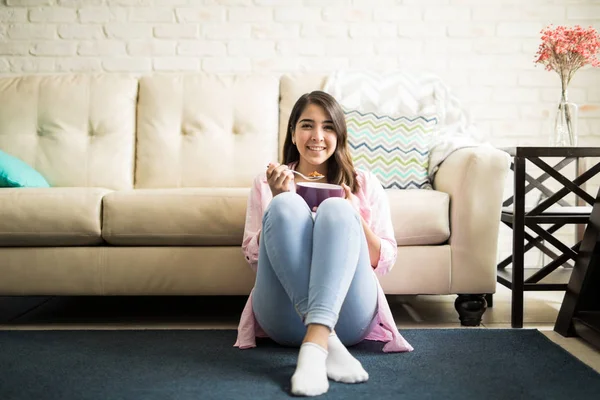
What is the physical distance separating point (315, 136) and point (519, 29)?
66.1 inches

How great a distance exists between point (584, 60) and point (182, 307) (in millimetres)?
1830

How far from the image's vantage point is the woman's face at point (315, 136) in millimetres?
1706

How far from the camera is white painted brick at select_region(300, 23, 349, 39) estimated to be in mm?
2863

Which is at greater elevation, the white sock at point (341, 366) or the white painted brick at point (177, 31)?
the white painted brick at point (177, 31)

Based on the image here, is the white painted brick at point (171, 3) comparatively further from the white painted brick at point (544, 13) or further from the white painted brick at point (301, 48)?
the white painted brick at point (544, 13)

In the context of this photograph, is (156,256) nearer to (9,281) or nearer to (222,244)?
(222,244)

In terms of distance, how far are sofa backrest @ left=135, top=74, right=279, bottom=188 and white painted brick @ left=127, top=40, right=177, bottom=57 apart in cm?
29

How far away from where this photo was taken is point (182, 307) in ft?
7.69

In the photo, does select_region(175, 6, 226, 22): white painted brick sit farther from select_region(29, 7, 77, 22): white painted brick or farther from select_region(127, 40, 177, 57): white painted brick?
select_region(29, 7, 77, 22): white painted brick

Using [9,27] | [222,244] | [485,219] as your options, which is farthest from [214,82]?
[485,219]

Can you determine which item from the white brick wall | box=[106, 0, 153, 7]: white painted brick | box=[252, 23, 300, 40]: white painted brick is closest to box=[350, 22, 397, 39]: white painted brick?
the white brick wall

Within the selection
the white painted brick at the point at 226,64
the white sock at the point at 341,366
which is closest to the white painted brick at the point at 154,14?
the white painted brick at the point at 226,64

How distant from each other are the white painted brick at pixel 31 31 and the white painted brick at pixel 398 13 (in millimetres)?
1582

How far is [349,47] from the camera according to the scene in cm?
287
